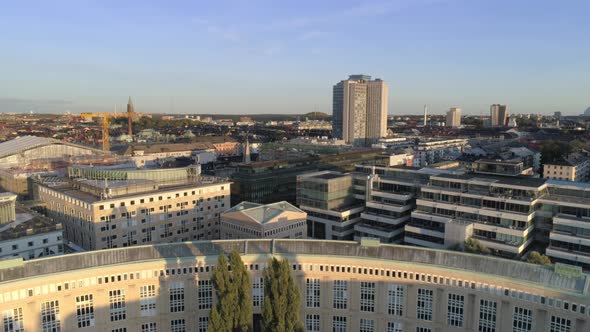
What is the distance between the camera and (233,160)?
17525cm

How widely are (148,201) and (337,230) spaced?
32153 millimetres

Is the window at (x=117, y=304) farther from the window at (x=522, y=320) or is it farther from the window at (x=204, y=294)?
the window at (x=522, y=320)

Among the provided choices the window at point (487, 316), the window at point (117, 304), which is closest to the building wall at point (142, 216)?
the window at point (117, 304)

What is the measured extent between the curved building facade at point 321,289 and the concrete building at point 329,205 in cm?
3151

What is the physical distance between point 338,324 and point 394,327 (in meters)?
5.35

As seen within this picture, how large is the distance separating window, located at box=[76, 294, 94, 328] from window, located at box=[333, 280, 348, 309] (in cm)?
2248

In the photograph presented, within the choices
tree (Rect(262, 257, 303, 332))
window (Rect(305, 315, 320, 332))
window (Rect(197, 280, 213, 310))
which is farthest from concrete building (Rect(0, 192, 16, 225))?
window (Rect(305, 315, 320, 332))

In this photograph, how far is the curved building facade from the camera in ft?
117

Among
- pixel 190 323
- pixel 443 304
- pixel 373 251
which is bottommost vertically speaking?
pixel 190 323

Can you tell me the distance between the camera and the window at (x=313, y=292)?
4162cm

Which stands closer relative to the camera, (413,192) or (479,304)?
(479,304)

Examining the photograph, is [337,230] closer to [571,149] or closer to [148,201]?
[148,201]

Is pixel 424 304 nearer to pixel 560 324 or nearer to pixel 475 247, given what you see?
pixel 560 324

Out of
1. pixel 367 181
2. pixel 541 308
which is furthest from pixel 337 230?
pixel 541 308
